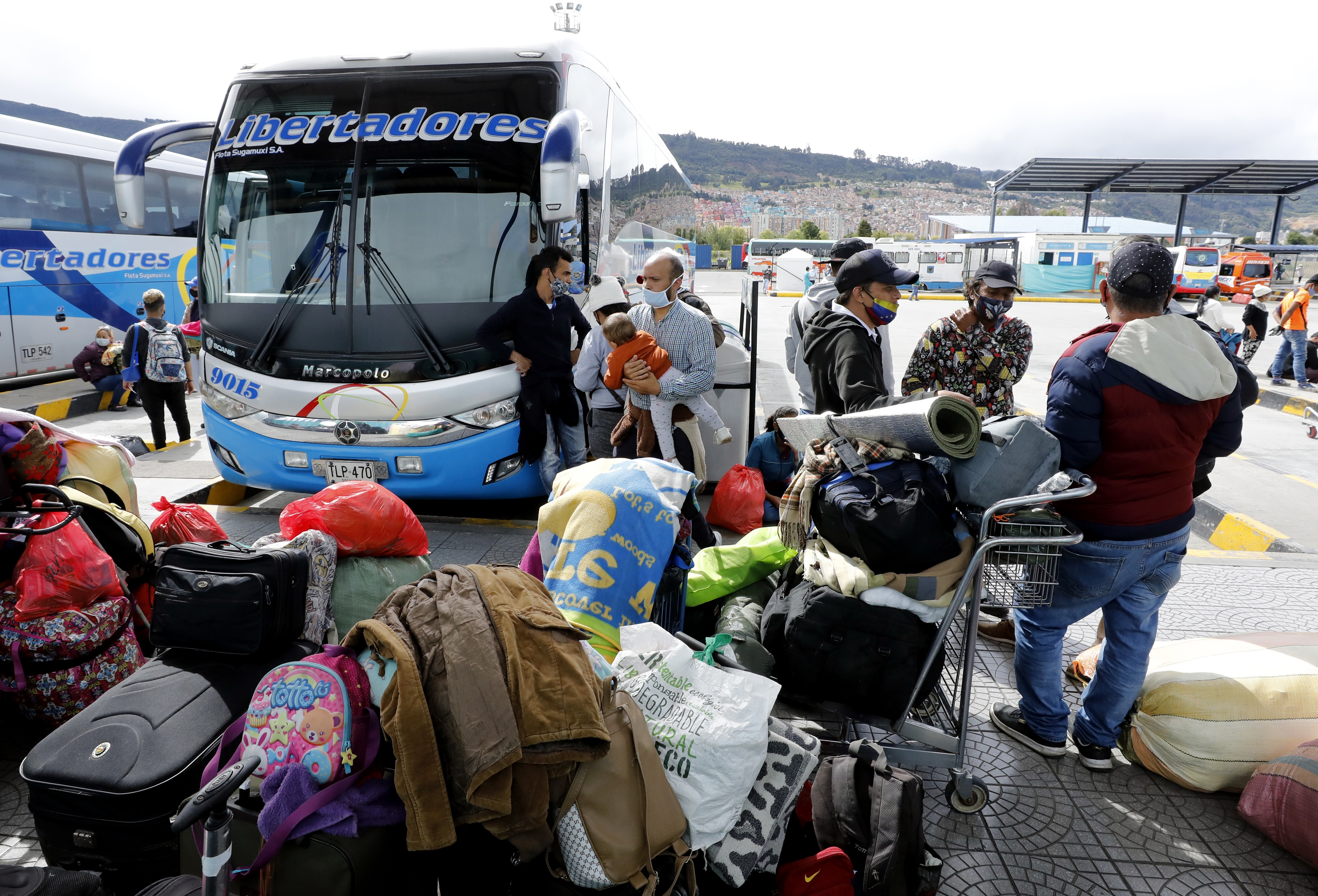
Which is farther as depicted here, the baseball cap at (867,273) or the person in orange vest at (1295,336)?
the person in orange vest at (1295,336)

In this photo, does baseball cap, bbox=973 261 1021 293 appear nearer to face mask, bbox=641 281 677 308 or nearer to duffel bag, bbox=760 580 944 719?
face mask, bbox=641 281 677 308

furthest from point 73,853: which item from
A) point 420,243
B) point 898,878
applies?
point 420,243

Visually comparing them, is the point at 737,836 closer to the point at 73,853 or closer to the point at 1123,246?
the point at 73,853

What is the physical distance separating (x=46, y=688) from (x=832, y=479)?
318 centimetres

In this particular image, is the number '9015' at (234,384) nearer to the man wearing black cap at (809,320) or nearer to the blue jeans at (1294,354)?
the man wearing black cap at (809,320)

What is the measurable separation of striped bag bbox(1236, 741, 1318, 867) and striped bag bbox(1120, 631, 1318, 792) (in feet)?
0.31

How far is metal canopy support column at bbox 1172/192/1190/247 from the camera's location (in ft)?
139

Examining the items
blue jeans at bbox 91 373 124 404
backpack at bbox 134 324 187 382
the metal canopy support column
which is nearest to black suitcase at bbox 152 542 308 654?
backpack at bbox 134 324 187 382

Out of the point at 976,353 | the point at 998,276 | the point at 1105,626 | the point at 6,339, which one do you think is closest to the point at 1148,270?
the point at 1105,626

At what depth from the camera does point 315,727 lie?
1983mm

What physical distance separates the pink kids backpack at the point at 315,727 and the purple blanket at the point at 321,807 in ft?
0.07

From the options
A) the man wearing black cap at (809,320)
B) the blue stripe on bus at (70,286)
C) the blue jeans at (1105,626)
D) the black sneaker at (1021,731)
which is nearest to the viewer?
the blue jeans at (1105,626)

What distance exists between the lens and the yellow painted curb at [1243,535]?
5.79 meters

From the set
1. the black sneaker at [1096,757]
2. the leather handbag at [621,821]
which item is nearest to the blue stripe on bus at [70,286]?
the leather handbag at [621,821]
